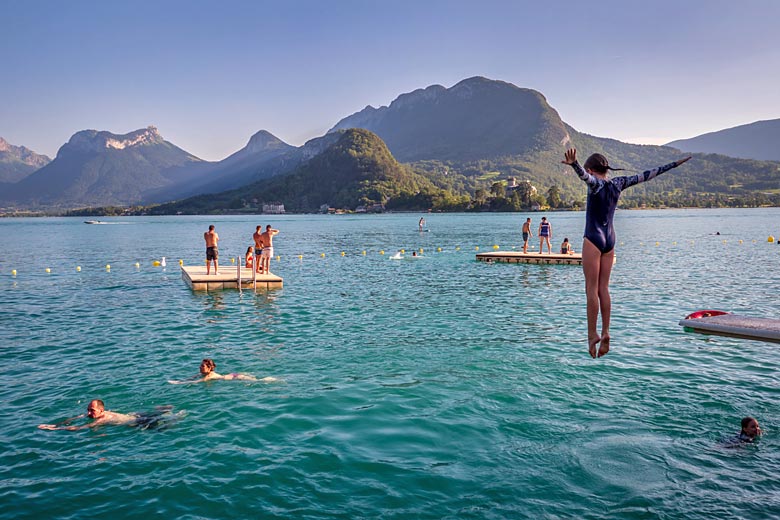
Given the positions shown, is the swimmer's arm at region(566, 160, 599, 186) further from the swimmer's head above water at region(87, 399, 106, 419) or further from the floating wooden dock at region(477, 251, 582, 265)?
the floating wooden dock at region(477, 251, 582, 265)

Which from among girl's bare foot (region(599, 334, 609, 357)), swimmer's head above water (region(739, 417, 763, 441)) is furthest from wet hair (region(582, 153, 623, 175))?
swimmer's head above water (region(739, 417, 763, 441))

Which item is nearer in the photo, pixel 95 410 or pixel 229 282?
pixel 95 410

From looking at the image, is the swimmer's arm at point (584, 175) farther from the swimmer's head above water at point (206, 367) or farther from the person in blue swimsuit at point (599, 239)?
the swimmer's head above water at point (206, 367)

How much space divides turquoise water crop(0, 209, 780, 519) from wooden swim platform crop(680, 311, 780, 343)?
91cm

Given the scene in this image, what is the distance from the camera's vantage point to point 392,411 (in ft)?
36.4

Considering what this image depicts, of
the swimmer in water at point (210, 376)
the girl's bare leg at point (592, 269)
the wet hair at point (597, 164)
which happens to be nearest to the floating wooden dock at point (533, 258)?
the swimmer in water at point (210, 376)

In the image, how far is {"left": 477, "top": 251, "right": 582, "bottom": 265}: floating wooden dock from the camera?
122 ft

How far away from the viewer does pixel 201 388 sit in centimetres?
1256

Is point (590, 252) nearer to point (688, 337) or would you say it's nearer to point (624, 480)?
point (624, 480)

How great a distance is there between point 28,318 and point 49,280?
14473mm

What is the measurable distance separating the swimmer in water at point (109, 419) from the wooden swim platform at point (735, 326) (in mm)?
13736

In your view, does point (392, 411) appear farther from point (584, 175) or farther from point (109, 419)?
point (584, 175)

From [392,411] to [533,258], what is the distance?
29.5 metres

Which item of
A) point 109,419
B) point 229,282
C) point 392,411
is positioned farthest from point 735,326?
point 229,282
